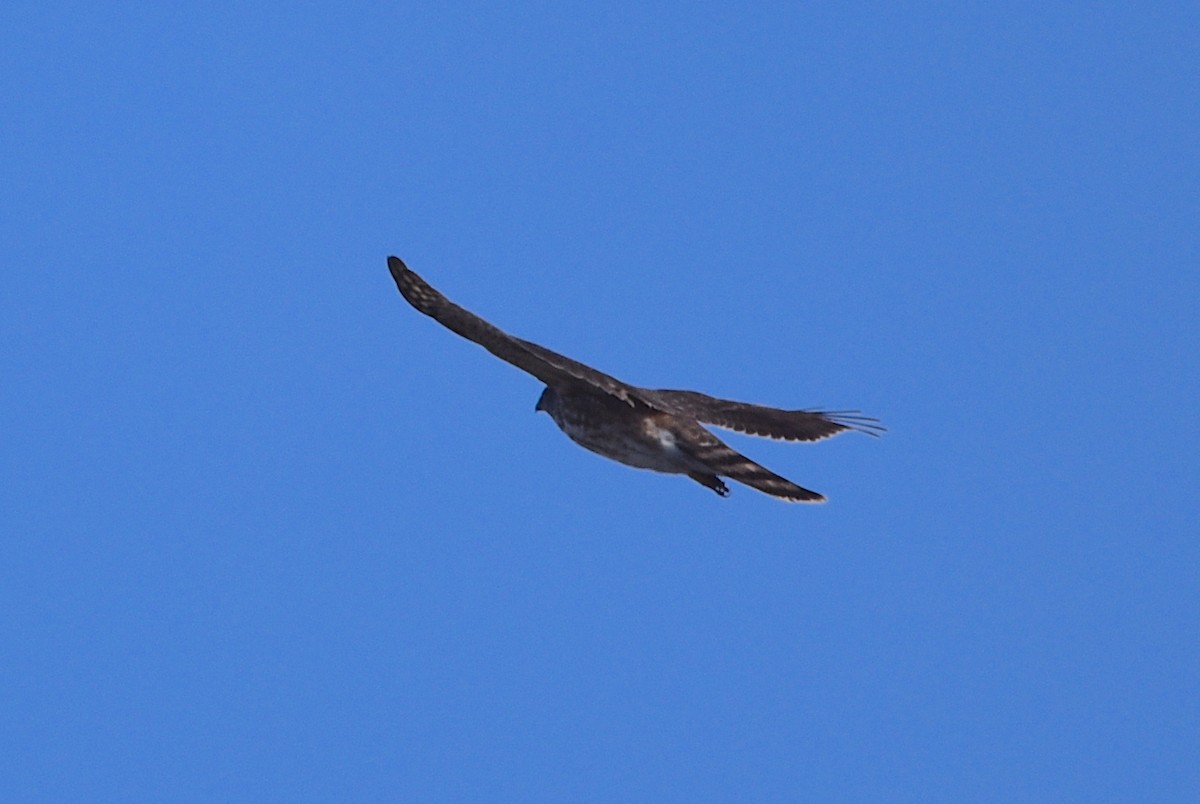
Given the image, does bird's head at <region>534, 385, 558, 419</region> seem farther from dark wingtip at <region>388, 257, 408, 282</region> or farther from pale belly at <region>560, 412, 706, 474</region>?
dark wingtip at <region>388, 257, 408, 282</region>

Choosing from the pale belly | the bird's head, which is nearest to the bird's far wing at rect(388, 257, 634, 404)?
the pale belly

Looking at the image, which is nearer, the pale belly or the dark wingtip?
the dark wingtip

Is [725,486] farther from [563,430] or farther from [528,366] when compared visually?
[528,366]

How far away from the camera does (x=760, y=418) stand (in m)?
12.6

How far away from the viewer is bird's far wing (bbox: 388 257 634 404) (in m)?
9.67

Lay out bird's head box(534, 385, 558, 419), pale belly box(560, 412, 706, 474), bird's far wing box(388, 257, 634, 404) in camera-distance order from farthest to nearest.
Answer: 1. bird's head box(534, 385, 558, 419)
2. pale belly box(560, 412, 706, 474)
3. bird's far wing box(388, 257, 634, 404)

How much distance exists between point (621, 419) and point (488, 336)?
1615 millimetres

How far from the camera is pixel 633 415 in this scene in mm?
11133

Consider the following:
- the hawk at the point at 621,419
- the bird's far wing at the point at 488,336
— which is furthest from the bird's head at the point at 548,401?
the bird's far wing at the point at 488,336

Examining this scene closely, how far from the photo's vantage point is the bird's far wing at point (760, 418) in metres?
12.3

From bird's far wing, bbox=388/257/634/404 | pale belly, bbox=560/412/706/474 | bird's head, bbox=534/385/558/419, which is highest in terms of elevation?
bird's head, bbox=534/385/558/419

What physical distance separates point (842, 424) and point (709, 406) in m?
1.01

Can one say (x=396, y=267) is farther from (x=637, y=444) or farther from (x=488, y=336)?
(x=637, y=444)

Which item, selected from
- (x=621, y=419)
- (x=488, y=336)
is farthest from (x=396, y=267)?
(x=621, y=419)
